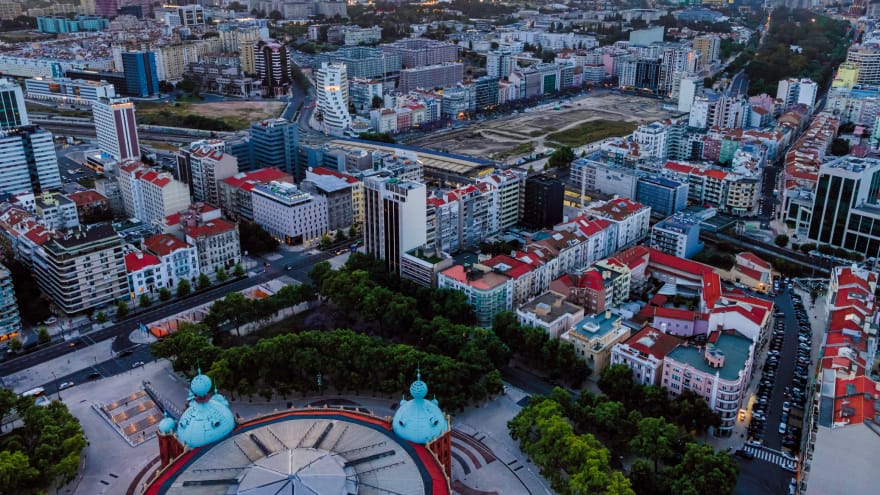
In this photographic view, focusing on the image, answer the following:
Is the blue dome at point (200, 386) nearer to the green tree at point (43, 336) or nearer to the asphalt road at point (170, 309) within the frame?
the asphalt road at point (170, 309)

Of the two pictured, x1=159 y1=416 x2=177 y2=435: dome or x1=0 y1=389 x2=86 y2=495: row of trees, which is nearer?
x1=159 y1=416 x2=177 y2=435: dome

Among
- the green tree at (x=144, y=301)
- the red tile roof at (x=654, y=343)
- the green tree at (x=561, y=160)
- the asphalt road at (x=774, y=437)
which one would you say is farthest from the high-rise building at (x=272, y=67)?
the asphalt road at (x=774, y=437)

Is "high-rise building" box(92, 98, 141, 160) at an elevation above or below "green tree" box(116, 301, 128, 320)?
above

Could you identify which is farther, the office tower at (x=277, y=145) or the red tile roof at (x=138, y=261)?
the office tower at (x=277, y=145)

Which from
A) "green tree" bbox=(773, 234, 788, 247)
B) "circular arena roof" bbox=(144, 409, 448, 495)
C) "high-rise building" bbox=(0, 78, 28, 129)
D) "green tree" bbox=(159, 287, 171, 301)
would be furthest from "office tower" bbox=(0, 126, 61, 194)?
"green tree" bbox=(773, 234, 788, 247)

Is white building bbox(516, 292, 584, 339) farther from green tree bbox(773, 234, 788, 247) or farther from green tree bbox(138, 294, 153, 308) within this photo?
green tree bbox(138, 294, 153, 308)

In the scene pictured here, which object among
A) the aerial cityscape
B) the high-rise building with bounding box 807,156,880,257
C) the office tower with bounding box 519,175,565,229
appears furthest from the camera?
the office tower with bounding box 519,175,565,229

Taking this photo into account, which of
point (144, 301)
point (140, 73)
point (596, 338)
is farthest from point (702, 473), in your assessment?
point (140, 73)
